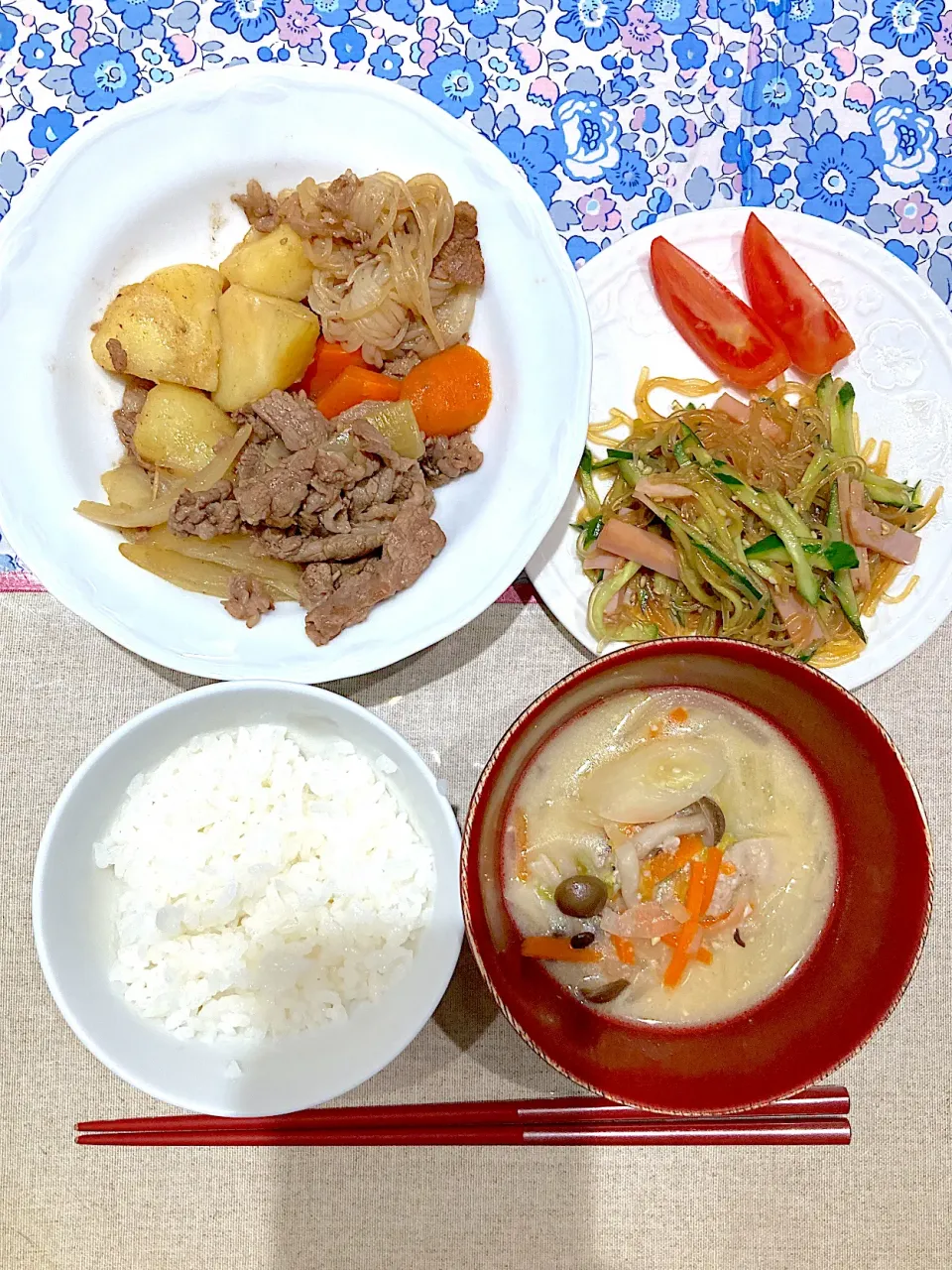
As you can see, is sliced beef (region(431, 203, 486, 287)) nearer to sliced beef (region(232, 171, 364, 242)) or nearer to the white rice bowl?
sliced beef (region(232, 171, 364, 242))

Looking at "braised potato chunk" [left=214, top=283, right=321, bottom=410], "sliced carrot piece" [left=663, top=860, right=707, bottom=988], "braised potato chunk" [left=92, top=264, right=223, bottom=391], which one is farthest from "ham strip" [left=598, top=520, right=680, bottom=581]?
"braised potato chunk" [left=92, top=264, right=223, bottom=391]

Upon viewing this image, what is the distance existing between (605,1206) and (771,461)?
1.66 metres

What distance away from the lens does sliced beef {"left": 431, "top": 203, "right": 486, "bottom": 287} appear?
1.86 m

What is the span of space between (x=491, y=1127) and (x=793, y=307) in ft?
6.16

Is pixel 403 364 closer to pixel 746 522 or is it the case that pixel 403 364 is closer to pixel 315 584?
pixel 315 584

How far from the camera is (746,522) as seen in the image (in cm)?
199

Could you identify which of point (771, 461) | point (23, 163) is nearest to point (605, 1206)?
point (771, 461)

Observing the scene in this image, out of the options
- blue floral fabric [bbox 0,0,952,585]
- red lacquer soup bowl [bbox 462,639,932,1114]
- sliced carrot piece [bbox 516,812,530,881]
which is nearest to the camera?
red lacquer soup bowl [bbox 462,639,932,1114]

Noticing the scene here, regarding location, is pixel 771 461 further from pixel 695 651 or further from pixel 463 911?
pixel 463 911

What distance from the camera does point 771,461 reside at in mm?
2018

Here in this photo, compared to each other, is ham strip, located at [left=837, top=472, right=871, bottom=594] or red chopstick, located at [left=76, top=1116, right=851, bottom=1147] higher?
ham strip, located at [left=837, top=472, right=871, bottom=594]

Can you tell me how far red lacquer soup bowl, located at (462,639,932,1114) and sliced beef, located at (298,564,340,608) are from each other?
0.52 metres

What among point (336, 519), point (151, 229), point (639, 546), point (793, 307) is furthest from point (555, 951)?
point (151, 229)

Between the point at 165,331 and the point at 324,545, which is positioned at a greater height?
the point at 165,331
